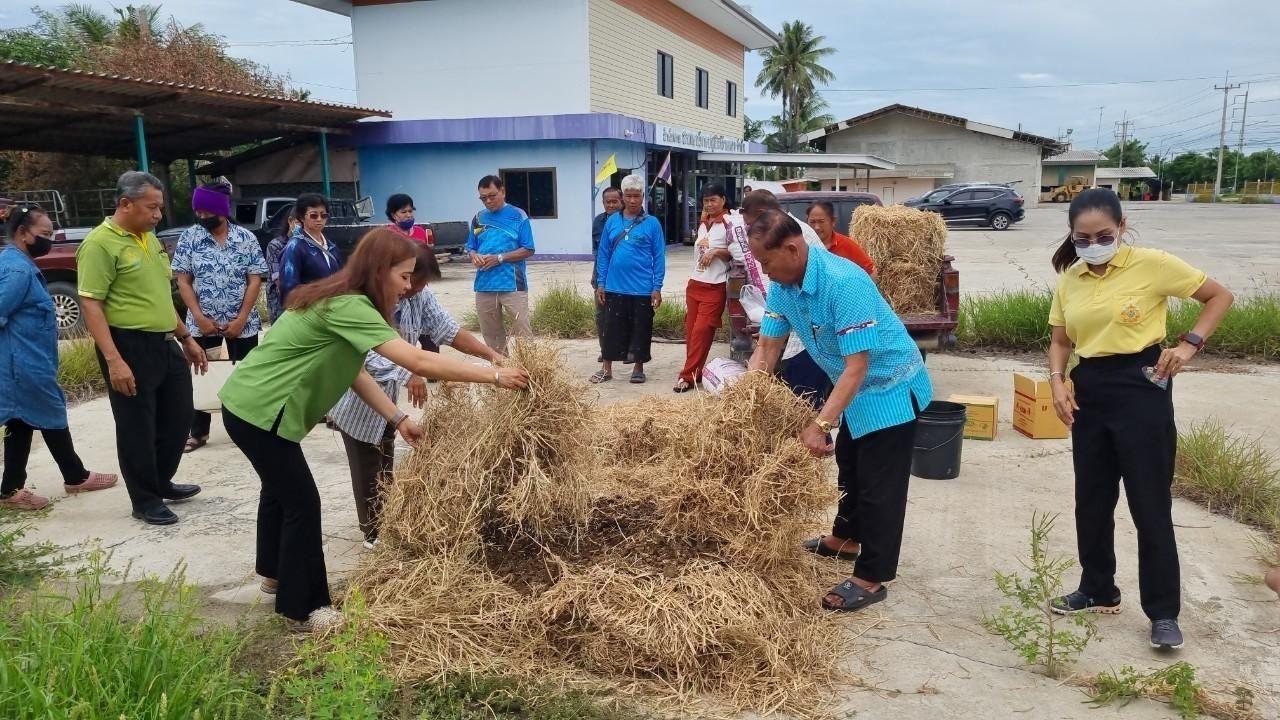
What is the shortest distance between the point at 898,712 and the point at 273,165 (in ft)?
74.0

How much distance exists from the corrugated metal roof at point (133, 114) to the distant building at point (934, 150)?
27.9 m

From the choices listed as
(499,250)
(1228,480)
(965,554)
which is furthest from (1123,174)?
(965,554)

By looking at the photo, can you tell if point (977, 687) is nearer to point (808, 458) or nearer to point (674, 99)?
point (808, 458)

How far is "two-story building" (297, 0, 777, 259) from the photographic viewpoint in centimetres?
2036

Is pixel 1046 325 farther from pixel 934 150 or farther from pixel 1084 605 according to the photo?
pixel 934 150

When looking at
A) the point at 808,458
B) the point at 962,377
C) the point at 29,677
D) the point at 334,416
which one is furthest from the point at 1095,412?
the point at 962,377

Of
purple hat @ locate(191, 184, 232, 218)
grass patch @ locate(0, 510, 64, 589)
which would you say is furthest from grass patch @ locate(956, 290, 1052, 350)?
grass patch @ locate(0, 510, 64, 589)

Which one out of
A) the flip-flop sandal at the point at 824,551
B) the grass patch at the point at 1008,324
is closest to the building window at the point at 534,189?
the grass patch at the point at 1008,324

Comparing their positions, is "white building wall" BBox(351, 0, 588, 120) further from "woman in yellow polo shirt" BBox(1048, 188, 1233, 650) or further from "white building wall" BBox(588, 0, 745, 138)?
"woman in yellow polo shirt" BBox(1048, 188, 1233, 650)

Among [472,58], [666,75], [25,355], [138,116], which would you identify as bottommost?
[25,355]

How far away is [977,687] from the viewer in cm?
303

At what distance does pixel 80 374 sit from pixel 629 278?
503 centimetres

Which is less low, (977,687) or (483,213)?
(483,213)

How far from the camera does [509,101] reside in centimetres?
2083
